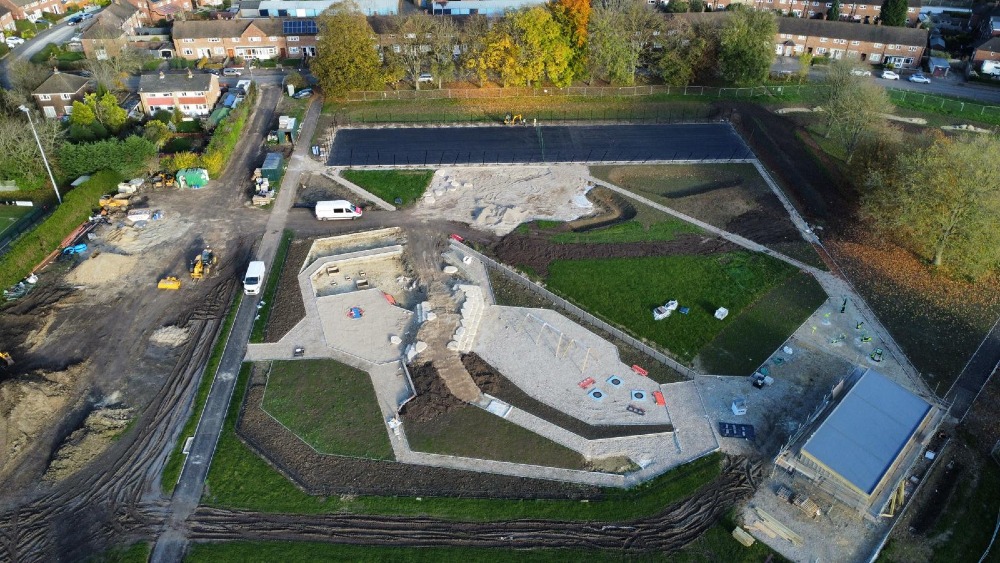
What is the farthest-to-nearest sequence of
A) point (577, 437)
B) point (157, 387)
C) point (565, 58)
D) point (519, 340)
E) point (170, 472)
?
point (565, 58), point (519, 340), point (157, 387), point (577, 437), point (170, 472)

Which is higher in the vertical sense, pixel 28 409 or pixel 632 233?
pixel 632 233

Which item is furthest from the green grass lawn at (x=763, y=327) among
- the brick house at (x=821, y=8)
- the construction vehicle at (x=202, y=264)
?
the brick house at (x=821, y=8)

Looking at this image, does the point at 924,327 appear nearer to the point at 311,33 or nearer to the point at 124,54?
the point at 311,33

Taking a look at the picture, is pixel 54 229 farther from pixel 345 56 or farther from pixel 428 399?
pixel 428 399

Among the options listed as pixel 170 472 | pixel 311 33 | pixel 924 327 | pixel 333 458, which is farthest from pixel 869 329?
pixel 311 33

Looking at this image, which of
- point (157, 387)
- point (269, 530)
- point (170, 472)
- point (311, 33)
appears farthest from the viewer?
point (311, 33)

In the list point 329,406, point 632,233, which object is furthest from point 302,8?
point 329,406

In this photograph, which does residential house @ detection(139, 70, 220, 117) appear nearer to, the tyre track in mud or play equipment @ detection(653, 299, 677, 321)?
the tyre track in mud
